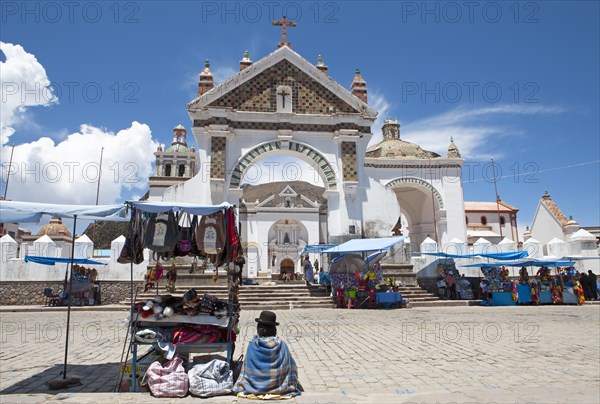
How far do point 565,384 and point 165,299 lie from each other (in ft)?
Answer: 16.3

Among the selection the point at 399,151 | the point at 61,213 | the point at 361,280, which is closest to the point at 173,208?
the point at 61,213

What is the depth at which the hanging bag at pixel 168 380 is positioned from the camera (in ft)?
15.9

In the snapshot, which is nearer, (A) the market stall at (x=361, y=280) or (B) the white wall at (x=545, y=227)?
(A) the market stall at (x=361, y=280)

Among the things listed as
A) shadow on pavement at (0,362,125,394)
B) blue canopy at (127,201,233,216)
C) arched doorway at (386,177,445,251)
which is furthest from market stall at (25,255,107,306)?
arched doorway at (386,177,445,251)

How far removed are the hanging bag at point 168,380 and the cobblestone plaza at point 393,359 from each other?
0.46ft

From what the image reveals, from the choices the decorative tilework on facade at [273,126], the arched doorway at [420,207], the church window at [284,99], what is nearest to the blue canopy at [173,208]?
the decorative tilework on facade at [273,126]

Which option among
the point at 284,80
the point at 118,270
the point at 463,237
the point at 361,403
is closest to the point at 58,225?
the point at 118,270

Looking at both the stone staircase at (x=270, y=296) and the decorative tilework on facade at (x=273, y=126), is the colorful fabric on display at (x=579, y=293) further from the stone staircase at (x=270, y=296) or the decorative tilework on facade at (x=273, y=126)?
the decorative tilework on facade at (x=273, y=126)

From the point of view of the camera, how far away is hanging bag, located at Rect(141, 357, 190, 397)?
4844 mm

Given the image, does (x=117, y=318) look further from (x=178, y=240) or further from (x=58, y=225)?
(x=58, y=225)

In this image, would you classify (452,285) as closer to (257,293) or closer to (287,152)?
(257,293)

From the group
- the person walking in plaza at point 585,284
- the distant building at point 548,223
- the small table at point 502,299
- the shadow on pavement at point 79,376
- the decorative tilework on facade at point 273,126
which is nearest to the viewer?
the shadow on pavement at point 79,376

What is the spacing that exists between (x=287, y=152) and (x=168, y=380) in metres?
14.6

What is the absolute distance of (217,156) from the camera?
18.0 meters
